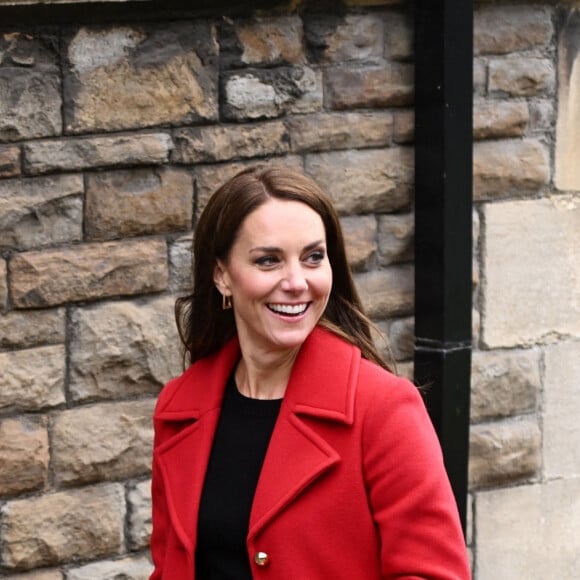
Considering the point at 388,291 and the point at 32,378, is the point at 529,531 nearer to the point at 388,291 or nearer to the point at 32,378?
the point at 388,291

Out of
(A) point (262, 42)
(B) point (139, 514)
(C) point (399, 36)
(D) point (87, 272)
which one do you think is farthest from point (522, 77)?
(B) point (139, 514)

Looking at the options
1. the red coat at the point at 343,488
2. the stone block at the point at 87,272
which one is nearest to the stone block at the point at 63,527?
the stone block at the point at 87,272

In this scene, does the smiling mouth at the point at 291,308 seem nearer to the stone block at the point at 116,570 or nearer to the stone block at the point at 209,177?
the stone block at the point at 209,177

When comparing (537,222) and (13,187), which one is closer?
(13,187)

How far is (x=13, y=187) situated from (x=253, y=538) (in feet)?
5.14

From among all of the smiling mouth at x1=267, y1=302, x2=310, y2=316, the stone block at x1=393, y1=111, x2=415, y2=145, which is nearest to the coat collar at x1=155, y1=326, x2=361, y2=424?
the smiling mouth at x1=267, y1=302, x2=310, y2=316

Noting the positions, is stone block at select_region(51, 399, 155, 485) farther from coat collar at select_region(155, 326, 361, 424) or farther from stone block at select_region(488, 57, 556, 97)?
stone block at select_region(488, 57, 556, 97)

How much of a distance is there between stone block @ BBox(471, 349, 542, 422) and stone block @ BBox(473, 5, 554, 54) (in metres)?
0.99

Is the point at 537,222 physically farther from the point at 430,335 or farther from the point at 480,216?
the point at 430,335

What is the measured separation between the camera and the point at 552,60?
4875 millimetres

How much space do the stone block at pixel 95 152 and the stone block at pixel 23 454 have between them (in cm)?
70

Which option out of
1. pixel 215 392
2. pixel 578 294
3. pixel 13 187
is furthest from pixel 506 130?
pixel 215 392

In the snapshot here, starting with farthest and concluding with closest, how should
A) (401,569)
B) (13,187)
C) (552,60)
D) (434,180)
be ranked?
(552,60) → (434,180) → (13,187) → (401,569)

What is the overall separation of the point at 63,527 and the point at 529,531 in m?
1.68
